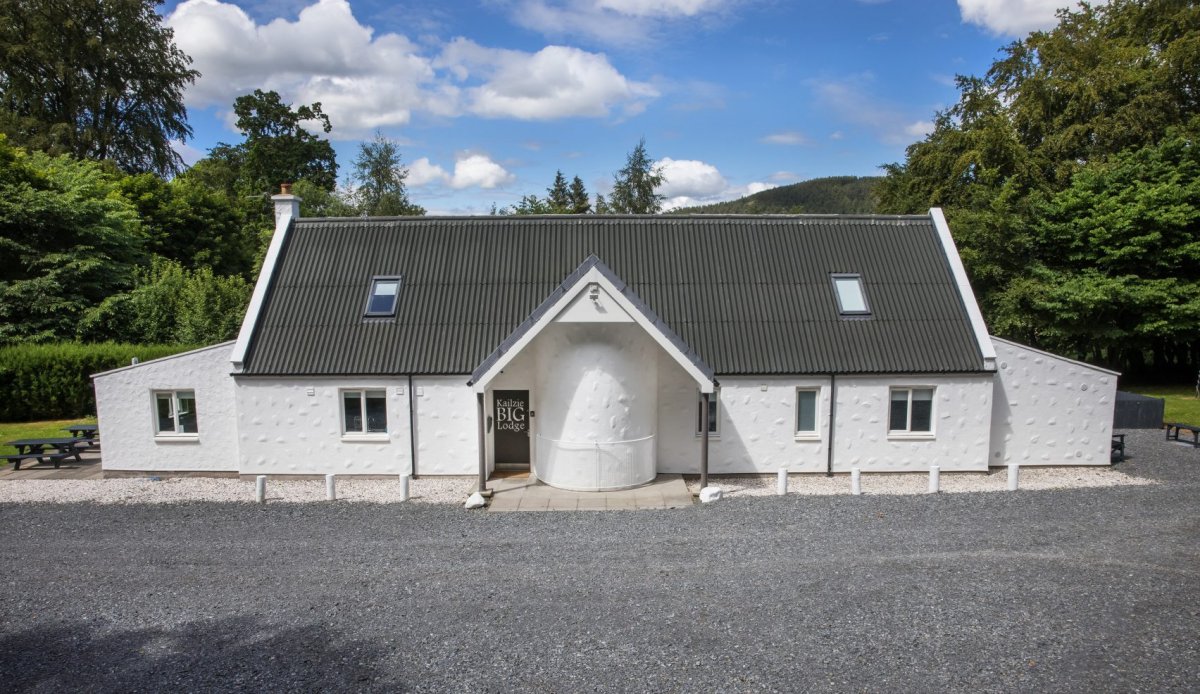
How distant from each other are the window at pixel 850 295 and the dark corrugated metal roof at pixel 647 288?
197 mm

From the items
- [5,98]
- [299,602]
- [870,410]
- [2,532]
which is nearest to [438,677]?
[299,602]

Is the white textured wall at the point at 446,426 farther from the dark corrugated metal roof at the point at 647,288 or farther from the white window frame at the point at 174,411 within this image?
the white window frame at the point at 174,411

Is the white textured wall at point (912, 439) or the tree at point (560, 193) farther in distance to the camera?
the tree at point (560, 193)

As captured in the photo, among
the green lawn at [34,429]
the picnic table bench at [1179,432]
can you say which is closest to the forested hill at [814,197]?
the picnic table bench at [1179,432]

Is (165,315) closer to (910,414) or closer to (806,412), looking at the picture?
(806,412)

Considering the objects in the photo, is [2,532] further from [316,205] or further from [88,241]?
[316,205]

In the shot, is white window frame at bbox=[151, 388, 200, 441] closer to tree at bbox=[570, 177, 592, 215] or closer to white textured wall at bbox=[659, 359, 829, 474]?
white textured wall at bbox=[659, 359, 829, 474]

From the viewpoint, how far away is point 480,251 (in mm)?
17641

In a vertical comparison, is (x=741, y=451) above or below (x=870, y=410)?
below

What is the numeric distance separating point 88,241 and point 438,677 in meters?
29.6

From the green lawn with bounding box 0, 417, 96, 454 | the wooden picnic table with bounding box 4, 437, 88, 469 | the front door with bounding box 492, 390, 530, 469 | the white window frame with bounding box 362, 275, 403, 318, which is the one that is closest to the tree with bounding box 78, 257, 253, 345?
the green lawn with bounding box 0, 417, 96, 454

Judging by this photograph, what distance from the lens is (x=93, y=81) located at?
38531 mm

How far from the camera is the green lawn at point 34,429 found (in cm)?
2055

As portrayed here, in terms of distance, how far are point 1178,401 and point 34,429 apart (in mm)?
41684
